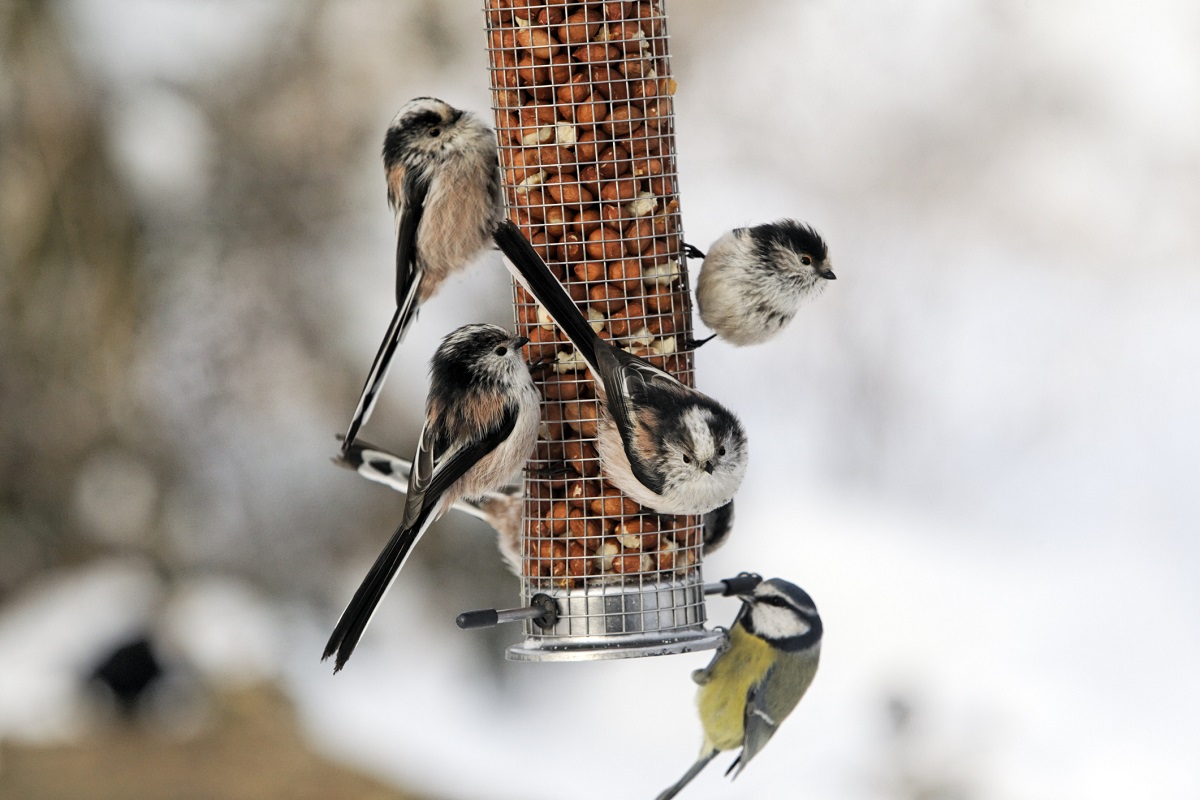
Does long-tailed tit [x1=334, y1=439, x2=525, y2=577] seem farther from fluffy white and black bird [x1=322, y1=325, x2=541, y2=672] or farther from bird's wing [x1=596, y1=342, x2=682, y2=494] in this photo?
bird's wing [x1=596, y1=342, x2=682, y2=494]

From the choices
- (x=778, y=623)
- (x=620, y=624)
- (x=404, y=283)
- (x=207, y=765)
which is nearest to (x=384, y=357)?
(x=404, y=283)

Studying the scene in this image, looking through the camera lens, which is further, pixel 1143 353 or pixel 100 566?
pixel 100 566

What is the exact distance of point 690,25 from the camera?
4332mm

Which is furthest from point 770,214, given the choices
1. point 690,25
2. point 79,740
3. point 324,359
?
point 79,740

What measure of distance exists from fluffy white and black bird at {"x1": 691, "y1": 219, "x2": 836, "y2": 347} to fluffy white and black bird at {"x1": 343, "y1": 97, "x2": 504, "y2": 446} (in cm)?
46

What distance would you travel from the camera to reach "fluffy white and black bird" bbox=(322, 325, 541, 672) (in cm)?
224

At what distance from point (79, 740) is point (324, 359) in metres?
1.76

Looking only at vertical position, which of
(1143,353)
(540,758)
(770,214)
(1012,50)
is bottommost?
(540,758)

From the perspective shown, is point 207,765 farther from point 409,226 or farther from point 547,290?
point 547,290

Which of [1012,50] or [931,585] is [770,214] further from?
[931,585]

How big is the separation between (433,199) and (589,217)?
1.05ft

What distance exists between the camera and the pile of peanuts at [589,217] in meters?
2.37

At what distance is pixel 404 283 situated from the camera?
8.32ft

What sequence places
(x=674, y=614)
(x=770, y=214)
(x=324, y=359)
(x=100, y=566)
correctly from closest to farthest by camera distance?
(x=674, y=614) → (x=770, y=214) → (x=324, y=359) → (x=100, y=566)
